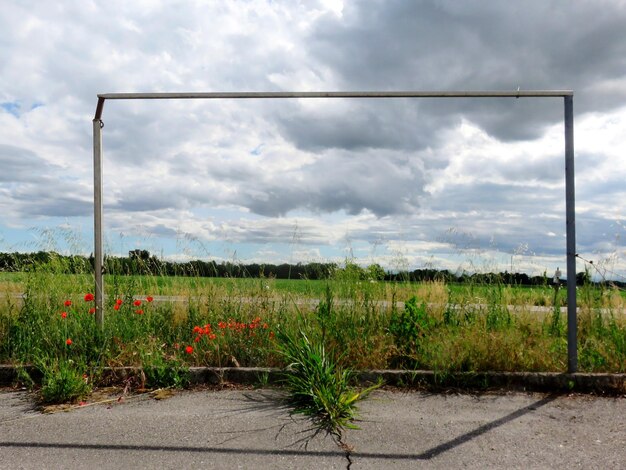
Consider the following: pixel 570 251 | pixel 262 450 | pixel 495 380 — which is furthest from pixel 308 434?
pixel 570 251

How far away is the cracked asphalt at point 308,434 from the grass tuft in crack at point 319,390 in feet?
0.38

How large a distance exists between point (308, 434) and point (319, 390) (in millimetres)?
502

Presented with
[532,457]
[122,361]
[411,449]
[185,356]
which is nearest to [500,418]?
[532,457]

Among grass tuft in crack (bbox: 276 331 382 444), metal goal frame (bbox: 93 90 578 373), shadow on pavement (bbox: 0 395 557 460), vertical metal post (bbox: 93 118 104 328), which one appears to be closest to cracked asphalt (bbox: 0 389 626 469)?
shadow on pavement (bbox: 0 395 557 460)

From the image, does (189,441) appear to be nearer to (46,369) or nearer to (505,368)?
(46,369)

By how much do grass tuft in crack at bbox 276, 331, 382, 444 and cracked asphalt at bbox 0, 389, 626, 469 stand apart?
114 mm

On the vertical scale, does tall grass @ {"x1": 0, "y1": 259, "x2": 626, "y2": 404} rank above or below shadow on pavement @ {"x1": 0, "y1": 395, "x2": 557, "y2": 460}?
above

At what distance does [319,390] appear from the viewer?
4145 mm

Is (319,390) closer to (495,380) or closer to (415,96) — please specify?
(495,380)

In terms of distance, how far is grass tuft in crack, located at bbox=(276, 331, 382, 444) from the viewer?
391cm

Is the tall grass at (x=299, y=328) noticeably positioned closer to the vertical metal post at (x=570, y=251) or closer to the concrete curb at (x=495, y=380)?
the concrete curb at (x=495, y=380)

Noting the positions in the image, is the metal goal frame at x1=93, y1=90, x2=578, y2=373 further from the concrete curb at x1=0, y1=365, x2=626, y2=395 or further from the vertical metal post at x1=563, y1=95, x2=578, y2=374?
the concrete curb at x1=0, y1=365, x2=626, y2=395

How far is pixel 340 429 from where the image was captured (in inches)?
149

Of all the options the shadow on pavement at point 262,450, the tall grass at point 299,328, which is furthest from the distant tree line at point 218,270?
the shadow on pavement at point 262,450
